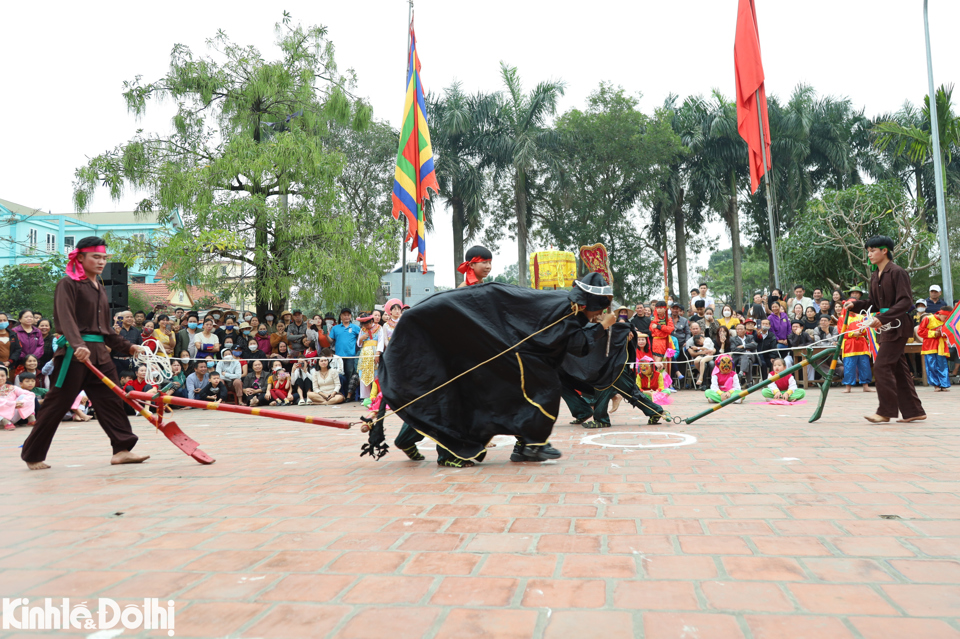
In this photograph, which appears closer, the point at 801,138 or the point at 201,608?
the point at 201,608

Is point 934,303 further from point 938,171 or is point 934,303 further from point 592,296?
point 592,296

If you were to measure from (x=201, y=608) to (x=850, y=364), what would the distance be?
12886 mm

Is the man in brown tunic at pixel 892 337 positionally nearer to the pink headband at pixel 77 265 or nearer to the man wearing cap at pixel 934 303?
the man wearing cap at pixel 934 303

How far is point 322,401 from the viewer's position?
1304cm

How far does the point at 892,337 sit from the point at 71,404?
7.69 meters

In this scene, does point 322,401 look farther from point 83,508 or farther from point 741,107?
point 741,107

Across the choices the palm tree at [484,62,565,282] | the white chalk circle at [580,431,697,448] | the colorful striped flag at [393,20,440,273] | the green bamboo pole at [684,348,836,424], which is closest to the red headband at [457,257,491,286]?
the white chalk circle at [580,431,697,448]

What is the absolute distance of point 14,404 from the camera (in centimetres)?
1021

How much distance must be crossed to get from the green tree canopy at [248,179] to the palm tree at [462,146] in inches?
498

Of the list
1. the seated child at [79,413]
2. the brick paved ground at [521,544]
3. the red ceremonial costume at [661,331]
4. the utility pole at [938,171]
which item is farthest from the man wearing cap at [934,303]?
the seated child at [79,413]

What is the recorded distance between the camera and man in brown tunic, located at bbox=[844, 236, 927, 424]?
682 centimetres

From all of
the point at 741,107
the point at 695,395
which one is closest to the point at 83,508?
the point at 695,395

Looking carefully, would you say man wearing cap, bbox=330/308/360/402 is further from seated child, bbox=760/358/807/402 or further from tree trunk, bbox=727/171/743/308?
tree trunk, bbox=727/171/743/308

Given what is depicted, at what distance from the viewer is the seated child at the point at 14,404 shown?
1003cm
